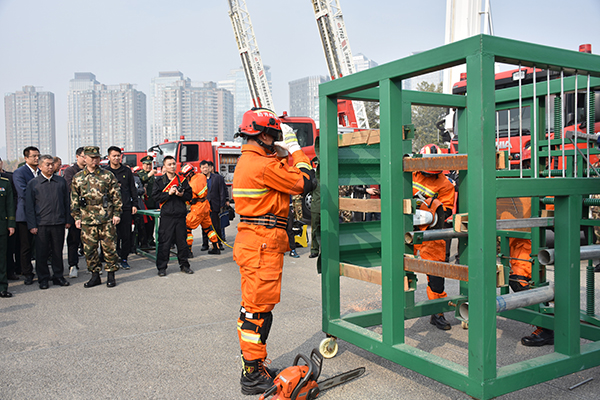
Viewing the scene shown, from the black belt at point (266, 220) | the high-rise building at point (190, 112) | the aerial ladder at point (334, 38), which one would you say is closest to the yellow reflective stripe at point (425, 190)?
the black belt at point (266, 220)

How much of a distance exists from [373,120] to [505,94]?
3962 cm

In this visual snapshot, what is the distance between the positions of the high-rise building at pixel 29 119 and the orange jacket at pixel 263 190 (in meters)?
129

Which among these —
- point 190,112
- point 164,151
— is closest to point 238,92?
point 190,112

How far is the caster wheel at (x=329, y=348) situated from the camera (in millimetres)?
3992

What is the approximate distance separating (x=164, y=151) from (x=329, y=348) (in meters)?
15.2

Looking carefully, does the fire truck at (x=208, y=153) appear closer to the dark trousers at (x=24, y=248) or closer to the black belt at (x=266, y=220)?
the dark trousers at (x=24, y=248)

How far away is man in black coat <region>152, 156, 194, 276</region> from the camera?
7703 mm

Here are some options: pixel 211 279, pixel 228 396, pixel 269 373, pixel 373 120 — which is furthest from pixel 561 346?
pixel 373 120

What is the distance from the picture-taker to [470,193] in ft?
8.93

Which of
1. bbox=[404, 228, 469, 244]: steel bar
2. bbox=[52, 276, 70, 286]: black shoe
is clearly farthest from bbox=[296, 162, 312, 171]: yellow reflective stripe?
bbox=[52, 276, 70, 286]: black shoe

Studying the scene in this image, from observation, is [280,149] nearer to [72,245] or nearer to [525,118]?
[72,245]

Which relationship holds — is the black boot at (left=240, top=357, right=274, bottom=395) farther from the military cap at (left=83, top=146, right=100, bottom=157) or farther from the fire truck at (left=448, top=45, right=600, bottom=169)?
the military cap at (left=83, top=146, right=100, bottom=157)

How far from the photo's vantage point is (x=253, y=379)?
3.37 meters

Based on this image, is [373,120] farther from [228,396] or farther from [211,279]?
[228,396]
